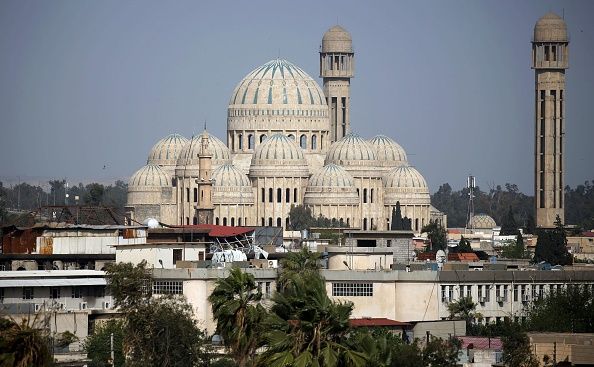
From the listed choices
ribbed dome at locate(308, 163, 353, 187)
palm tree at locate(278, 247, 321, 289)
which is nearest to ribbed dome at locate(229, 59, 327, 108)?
ribbed dome at locate(308, 163, 353, 187)

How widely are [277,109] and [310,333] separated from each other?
136 m

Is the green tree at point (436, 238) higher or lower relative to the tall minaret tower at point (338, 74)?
lower

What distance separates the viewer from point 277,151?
169125 mm

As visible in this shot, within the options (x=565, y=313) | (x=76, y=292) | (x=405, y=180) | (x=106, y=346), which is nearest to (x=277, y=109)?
(x=405, y=180)

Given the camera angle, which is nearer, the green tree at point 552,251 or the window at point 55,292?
the window at point 55,292

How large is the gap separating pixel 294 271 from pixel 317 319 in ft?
63.1

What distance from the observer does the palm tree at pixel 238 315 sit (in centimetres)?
4962

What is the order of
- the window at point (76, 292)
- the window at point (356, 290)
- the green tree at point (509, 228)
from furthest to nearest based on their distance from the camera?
1. the green tree at point (509, 228)
2. the window at point (76, 292)
3. the window at point (356, 290)

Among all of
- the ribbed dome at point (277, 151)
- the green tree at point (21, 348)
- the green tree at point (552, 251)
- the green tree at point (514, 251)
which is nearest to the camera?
the green tree at point (21, 348)

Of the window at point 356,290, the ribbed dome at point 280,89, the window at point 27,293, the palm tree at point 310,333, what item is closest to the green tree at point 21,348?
the palm tree at point 310,333

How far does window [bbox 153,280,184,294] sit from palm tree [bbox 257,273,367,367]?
77.9 ft

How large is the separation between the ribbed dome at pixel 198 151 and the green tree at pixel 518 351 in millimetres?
111267

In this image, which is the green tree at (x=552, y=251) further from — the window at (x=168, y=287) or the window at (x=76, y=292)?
the window at (x=76, y=292)

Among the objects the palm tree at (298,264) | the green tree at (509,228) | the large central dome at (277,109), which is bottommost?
the palm tree at (298,264)
